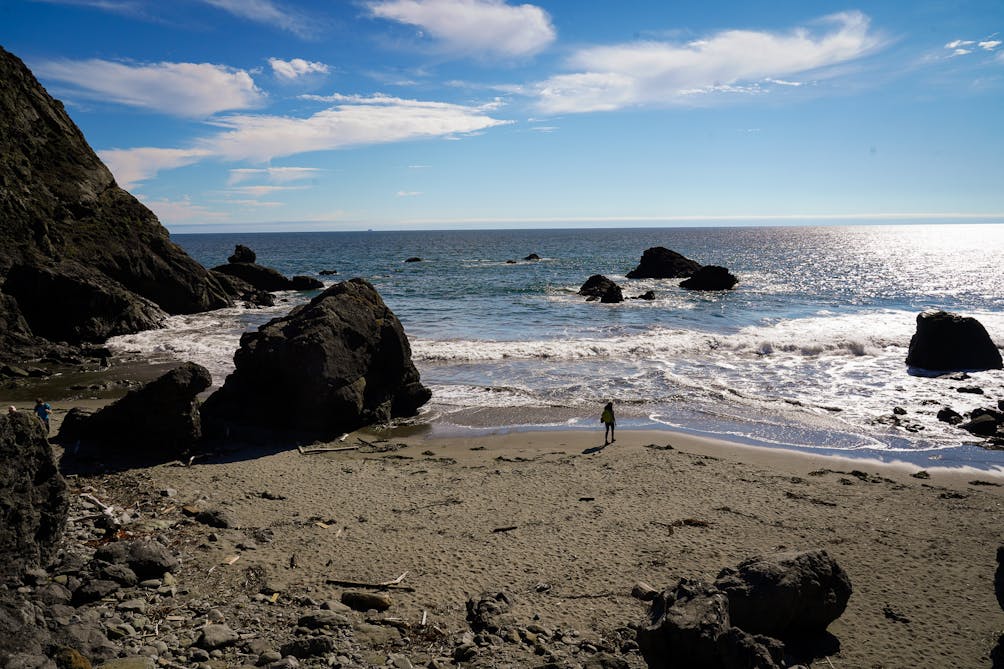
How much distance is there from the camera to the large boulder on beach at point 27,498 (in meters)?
7.64

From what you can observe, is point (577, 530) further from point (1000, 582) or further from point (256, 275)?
point (256, 275)

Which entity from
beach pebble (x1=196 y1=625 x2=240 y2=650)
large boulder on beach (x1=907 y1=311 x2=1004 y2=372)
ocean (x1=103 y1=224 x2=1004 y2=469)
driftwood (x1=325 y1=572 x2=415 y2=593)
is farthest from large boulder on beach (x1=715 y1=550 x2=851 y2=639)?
large boulder on beach (x1=907 y1=311 x2=1004 y2=372)

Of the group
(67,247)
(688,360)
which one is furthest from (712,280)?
(67,247)

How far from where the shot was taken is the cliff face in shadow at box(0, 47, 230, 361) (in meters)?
Answer: 29.1

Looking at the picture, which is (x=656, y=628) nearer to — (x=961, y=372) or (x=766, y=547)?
(x=766, y=547)

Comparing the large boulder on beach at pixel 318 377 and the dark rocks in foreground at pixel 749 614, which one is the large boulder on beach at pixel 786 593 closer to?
the dark rocks in foreground at pixel 749 614

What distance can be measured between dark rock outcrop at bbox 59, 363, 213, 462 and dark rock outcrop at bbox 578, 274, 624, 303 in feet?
126

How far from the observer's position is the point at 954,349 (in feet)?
85.3

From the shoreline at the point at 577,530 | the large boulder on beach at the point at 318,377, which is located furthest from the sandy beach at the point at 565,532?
the large boulder on beach at the point at 318,377

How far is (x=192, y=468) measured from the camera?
1395cm

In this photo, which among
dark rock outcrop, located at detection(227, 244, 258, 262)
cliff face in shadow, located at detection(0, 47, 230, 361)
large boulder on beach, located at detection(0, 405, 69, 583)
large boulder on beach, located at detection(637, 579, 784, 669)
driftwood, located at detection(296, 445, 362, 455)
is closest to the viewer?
large boulder on beach, located at detection(637, 579, 784, 669)

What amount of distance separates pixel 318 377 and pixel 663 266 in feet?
197

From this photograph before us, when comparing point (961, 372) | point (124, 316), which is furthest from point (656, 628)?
point (124, 316)

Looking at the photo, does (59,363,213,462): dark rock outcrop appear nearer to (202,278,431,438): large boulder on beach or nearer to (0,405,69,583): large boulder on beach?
(202,278,431,438): large boulder on beach
